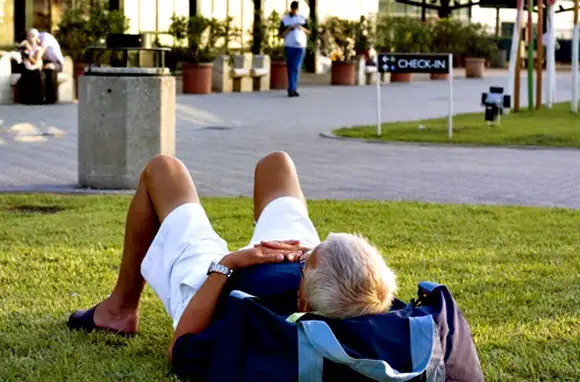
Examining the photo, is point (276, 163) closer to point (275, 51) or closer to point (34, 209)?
point (34, 209)

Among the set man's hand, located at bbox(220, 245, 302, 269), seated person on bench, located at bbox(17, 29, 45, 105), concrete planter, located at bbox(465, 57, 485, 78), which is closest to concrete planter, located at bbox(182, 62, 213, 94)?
seated person on bench, located at bbox(17, 29, 45, 105)

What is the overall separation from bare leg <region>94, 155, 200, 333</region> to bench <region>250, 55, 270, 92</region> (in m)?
20.9

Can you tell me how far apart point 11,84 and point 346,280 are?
16.9 meters

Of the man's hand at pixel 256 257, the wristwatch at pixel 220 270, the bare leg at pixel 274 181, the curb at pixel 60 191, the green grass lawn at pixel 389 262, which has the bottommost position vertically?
the green grass lawn at pixel 389 262

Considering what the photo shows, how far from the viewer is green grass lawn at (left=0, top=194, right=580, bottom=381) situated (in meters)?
4.64

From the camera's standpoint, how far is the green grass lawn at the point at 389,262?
15.2ft

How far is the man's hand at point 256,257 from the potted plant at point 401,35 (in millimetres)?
27918

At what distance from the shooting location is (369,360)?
3477mm

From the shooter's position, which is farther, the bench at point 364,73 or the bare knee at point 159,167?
the bench at point 364,73

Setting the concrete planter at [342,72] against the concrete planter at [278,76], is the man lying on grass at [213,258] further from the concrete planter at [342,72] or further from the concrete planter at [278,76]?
the concrete planter at [342,72]

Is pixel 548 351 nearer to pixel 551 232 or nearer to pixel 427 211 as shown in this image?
pixel 551 232

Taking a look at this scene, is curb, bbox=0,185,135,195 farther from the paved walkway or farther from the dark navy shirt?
the dark navy shirt

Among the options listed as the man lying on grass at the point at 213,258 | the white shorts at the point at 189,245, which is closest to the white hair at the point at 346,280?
the man lying on grass at the point at 213,258

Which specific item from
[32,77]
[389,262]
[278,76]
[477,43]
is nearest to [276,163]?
[389,262]
